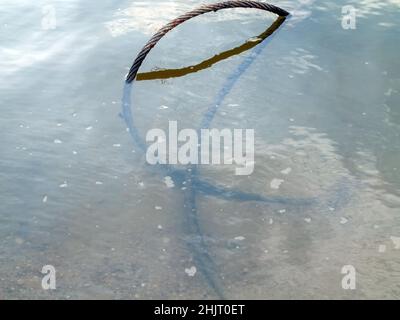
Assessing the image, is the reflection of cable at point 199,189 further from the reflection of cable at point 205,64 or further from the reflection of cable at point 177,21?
the reflection of cable at point 205,64

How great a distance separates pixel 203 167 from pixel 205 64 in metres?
1.64

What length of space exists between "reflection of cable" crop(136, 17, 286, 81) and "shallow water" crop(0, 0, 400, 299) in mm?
81

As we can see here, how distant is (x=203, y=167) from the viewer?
130 inches

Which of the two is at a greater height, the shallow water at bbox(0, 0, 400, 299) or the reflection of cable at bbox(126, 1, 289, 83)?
the reflection of cable at bbox(126, 1, 289, 83)

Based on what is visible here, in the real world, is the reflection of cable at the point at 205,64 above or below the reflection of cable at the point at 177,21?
below

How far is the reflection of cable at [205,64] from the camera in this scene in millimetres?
4402

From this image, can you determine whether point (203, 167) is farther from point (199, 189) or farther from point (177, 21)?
point (177, 21)

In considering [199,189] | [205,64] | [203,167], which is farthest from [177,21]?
[199,189]

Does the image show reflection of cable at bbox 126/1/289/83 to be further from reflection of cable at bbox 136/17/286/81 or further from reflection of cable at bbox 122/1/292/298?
reflection of cable at bbox 136/17/286/81

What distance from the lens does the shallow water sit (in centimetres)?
259

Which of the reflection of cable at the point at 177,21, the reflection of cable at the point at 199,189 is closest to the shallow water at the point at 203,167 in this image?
the reflection of cable at the point at 199,189

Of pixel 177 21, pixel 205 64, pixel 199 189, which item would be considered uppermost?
pixel 177 21

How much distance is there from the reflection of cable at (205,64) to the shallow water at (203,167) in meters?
0.08

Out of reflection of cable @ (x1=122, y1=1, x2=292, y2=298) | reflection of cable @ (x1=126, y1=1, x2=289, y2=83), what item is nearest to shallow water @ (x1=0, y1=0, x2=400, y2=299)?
reflection of cable @ (x1=122, y1=1, x2=292, y2=298)
